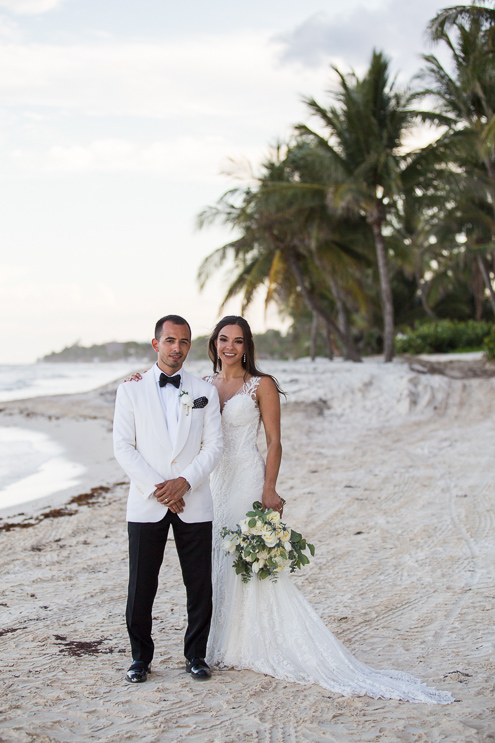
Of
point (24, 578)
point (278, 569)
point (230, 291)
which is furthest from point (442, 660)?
point (230, 291)

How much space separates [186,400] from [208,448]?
0.28 m

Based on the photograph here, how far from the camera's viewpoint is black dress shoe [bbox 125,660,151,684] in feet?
10.2

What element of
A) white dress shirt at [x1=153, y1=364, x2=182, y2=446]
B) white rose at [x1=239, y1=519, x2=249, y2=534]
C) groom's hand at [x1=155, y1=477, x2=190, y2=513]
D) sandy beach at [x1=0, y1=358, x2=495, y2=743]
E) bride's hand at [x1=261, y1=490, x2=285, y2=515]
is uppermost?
white dress shirt at [x1=153, y1=364, x2=182, y2=446]

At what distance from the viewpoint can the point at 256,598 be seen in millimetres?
3342

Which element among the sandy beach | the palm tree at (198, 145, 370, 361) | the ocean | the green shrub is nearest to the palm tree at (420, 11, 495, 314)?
the palm tree at (198, 145, 370, 361)

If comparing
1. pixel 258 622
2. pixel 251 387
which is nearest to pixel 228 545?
pixel 258 622

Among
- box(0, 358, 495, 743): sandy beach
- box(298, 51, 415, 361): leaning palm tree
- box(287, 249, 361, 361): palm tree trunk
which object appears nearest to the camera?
box(0, 358, 495, 743): sandy beach

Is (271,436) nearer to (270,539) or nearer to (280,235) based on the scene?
(270,539)

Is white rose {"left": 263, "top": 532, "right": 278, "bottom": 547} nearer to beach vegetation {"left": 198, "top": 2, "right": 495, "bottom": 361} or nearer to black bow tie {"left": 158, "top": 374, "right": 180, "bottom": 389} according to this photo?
black bow tie {"left": 158, "top": 374, "right": 180, "bottom": 389}

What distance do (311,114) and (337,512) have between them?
46.7 ft

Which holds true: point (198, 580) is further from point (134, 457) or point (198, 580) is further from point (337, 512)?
point (337, 512)

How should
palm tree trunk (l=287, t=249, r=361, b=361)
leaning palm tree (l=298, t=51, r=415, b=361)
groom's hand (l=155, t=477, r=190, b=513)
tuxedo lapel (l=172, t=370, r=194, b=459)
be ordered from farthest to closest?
palm tree trunk (l=287, t=249, r=361, b=361), leaning palm tree (l=298, t=51, r=415, b=361), tuxedo lapel (l=172, t=370, r=194, b=459), groom's hand (l=155, t=477, r=190, b=513)

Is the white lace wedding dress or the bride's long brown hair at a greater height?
the bride's long brown hair

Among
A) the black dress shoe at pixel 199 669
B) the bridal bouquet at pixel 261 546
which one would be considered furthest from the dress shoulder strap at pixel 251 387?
the black dress shoe at pixel 199 669
